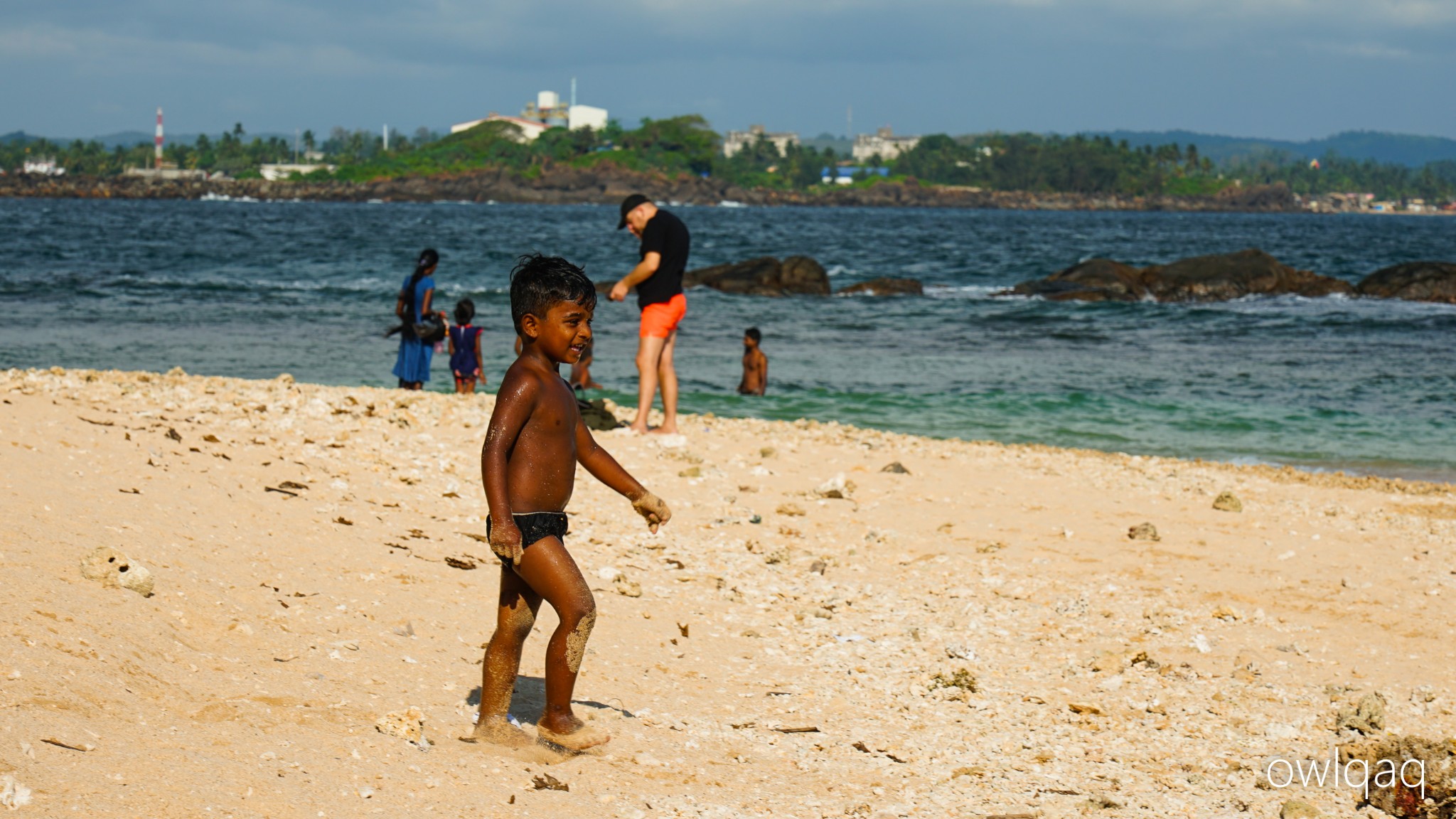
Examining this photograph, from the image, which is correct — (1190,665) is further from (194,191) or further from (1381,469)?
(194,191)

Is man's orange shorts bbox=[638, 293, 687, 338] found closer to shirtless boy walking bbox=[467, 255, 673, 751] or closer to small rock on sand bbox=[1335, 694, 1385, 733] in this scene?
shirtless boy walking bbox=[467, 255, 673, 751]

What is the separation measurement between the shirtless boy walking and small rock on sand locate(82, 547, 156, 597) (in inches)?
57.9

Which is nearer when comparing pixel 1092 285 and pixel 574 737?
pixel 574 737

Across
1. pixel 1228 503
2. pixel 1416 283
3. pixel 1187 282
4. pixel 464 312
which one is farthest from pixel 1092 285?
pixel 1228 503

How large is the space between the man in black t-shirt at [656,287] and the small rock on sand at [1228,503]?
3.94 m

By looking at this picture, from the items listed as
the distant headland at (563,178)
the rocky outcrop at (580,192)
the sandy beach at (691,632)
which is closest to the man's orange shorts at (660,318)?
the sandy beach at (691,632)

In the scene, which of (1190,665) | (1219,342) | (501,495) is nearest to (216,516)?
(501,495)

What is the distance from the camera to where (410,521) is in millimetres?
6348

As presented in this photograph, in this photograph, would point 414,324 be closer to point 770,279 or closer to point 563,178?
point 770,279

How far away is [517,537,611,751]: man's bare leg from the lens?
147 inches

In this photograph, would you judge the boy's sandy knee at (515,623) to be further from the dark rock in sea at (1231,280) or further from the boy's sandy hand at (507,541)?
the dark rock in sea at (1231,280)

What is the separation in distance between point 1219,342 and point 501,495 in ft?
67.4

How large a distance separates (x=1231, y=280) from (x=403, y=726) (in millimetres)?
31481

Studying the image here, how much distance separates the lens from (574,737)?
3.91 meters
